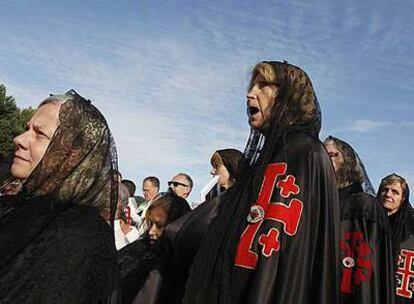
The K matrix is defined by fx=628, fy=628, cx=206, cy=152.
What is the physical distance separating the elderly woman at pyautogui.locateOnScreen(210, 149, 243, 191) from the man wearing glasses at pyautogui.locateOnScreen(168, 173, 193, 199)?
3342 millimetres

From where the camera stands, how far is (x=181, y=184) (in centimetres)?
854

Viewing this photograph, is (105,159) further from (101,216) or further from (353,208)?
(353,208)

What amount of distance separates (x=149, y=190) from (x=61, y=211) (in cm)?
741

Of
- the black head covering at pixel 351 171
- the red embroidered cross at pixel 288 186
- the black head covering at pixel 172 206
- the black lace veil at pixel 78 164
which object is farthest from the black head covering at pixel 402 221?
the black lace veil at pixel 78 164

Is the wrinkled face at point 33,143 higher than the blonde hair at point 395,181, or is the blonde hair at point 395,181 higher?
the blonde hair at point 395,181

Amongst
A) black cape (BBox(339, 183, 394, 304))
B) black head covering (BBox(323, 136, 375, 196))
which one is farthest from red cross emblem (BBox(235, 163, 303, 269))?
black head covering (BBox(323, 136, 375, 196))

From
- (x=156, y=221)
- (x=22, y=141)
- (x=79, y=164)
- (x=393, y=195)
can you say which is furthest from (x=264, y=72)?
(x=393, y=195)

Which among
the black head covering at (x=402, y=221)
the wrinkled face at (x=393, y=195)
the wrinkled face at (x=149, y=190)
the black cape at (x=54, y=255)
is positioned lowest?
the black cape at (x=54, y=255)

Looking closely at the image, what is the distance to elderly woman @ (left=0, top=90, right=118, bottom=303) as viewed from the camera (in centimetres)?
228

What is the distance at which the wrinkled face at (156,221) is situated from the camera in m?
4.26

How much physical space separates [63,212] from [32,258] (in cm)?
26

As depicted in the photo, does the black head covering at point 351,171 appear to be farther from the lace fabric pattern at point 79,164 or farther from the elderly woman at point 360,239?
→ the lace fabric pattern at point 79,164

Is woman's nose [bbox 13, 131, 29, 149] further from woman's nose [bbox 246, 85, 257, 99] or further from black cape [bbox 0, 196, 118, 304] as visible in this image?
woman's nose [bbox 246, 85, 257, 99]

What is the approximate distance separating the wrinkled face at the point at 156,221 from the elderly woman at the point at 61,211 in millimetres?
1478
